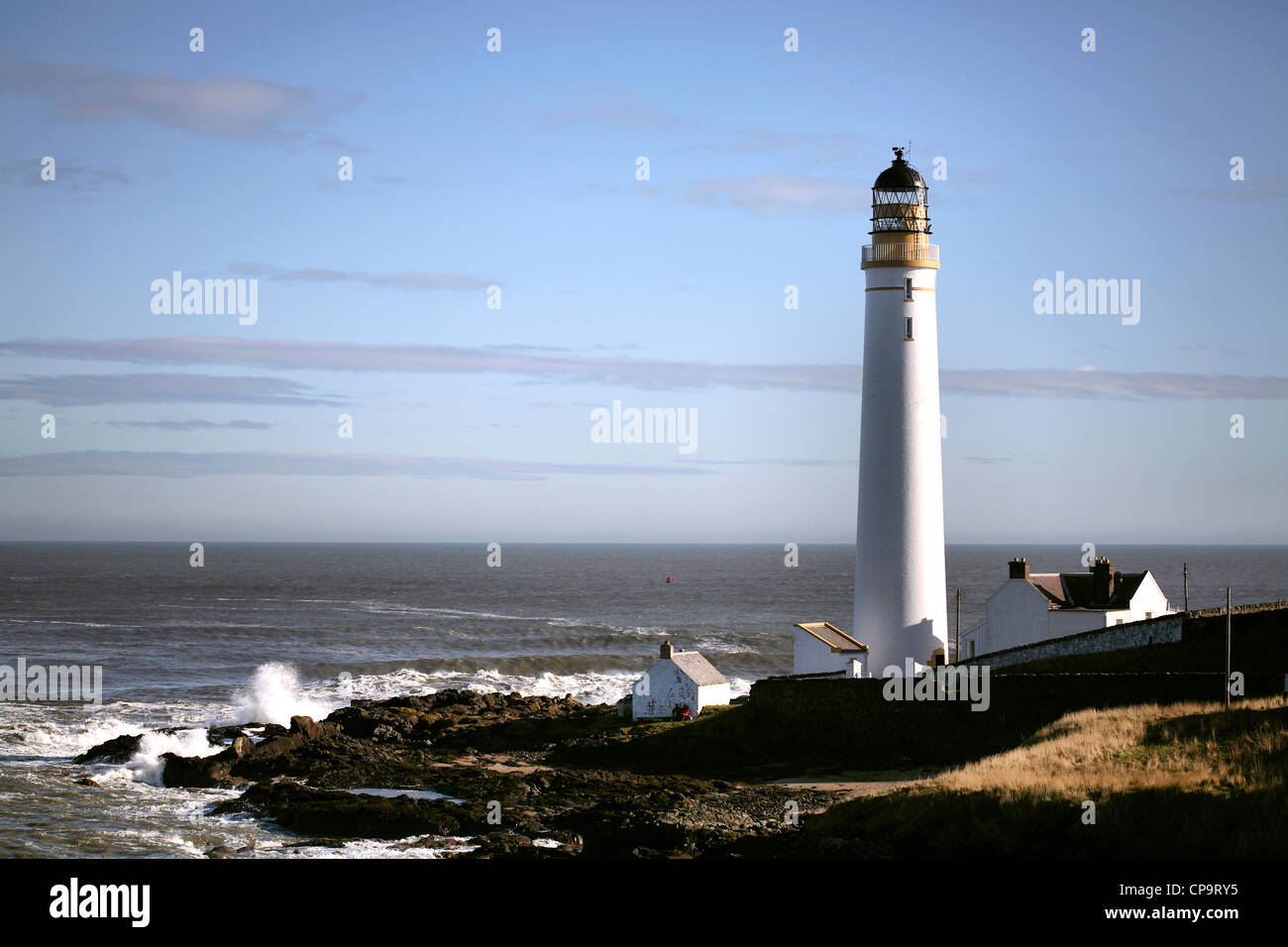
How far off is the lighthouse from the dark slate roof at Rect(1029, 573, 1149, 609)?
3.87 metres

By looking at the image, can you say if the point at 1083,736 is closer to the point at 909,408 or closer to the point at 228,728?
the point at 909,408

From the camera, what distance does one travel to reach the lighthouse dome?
103 feet

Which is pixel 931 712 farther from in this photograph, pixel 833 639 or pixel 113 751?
pixel 113 751

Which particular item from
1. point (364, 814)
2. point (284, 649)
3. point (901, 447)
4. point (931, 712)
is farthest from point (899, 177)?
point (284, 649)

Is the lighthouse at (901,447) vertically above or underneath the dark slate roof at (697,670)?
above

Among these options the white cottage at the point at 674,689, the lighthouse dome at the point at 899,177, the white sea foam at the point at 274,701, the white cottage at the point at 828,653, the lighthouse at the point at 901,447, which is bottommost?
the white sea foam at the point at 274,701

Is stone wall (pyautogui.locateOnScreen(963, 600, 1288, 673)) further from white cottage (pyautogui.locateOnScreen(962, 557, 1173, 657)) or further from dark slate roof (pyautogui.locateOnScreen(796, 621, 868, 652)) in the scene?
dark slate roof (pyautogui.locateOnScreen(796, 621, 868, 652))

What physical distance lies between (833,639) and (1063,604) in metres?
5.87

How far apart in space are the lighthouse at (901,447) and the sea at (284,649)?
437 inches

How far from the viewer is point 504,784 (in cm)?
2631

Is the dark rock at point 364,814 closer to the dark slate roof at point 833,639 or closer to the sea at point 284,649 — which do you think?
the sea at point 284,649

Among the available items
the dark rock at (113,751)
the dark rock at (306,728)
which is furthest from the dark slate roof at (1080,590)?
the dark rock at (113,751)

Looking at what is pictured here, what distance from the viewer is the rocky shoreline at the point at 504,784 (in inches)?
832
